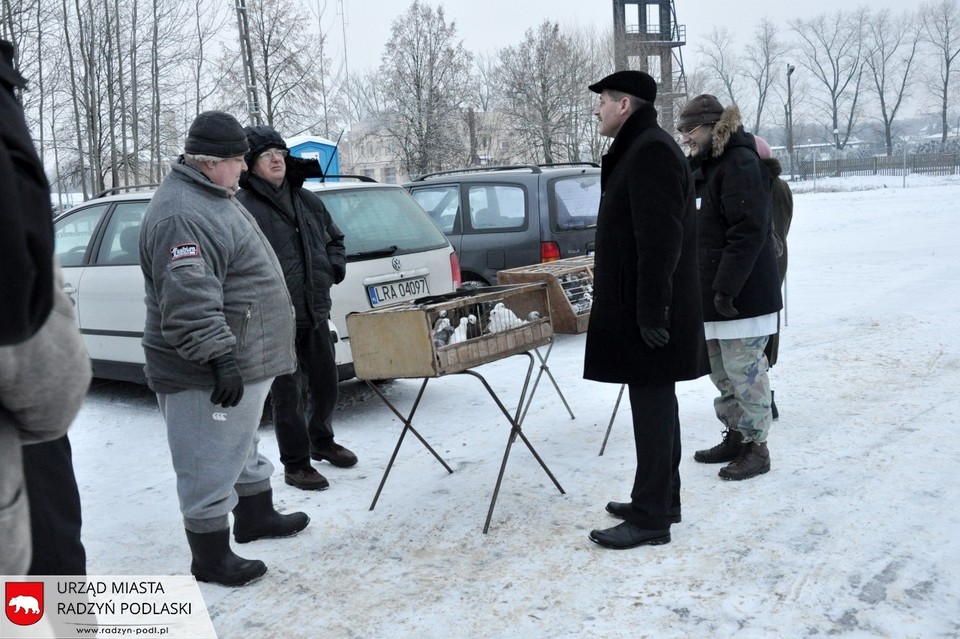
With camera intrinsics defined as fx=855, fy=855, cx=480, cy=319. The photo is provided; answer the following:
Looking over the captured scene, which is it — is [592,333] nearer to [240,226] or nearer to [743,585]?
[743,585]

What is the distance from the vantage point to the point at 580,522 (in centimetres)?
408

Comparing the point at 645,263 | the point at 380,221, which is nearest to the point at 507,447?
the point at 645,263

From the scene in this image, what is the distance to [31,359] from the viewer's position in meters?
1.43

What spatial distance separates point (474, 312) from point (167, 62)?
875 inches

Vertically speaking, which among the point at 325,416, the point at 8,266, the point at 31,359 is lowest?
the point at 325,416

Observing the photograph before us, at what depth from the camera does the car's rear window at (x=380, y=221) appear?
6.05 meters

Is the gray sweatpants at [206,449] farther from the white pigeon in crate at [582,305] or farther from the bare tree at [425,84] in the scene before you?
the bare tree at [425,84]

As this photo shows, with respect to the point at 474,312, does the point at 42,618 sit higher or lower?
lower

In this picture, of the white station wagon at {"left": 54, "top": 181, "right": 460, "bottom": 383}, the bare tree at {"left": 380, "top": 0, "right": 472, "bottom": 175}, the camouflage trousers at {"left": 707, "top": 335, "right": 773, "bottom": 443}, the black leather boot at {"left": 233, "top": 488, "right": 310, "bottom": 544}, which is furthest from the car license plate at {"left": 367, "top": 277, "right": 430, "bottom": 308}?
the bare tree at {"left": 380, "top": 0, "right": 472, "bottom": 175}

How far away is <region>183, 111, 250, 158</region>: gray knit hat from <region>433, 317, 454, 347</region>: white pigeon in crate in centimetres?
116

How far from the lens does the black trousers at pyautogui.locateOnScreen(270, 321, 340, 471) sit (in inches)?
179

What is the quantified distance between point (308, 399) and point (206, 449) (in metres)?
1.70

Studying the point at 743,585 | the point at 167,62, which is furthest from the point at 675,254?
the point at 167,62

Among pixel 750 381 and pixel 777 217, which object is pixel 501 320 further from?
pixel 777 217
